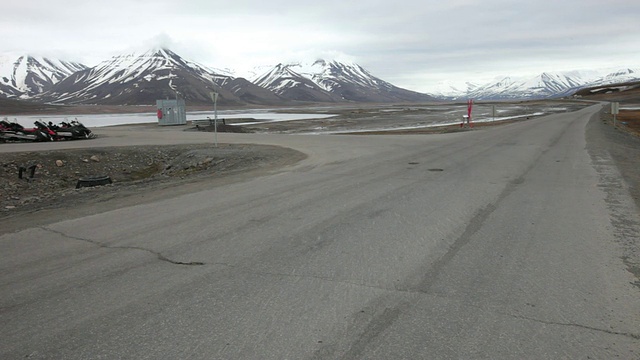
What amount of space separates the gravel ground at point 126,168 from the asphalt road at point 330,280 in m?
2.85

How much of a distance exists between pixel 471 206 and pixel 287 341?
5.19 metres

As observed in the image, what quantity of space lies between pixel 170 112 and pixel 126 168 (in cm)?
2576

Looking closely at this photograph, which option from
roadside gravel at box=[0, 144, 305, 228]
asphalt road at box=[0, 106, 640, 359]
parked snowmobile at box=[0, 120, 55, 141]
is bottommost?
asphalt road at box=[0, 106, 640, 359]

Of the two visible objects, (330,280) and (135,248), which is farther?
(135,248)

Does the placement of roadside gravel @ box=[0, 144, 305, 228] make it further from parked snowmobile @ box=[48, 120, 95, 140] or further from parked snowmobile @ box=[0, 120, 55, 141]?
parked snowmobile @ box=[48, 120, 95, 140]

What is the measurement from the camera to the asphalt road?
11.2 feet

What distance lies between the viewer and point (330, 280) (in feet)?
14.9

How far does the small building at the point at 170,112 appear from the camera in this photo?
40844 mm

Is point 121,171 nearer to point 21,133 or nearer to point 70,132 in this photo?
point 21,133

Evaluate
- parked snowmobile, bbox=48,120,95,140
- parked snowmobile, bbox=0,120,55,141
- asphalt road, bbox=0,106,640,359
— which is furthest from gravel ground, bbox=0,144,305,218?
parked snowmobile, bbox=48,120,95,140

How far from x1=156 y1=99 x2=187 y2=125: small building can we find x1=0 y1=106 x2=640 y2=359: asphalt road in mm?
34807

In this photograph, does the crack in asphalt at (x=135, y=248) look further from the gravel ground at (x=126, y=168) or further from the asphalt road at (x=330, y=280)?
the gravel ground at (x=126, y=168)

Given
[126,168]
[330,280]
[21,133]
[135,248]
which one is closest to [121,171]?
[126,168]

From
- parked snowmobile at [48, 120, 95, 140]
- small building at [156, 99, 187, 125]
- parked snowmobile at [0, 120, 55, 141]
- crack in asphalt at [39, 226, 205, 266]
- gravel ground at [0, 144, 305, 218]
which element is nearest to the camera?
crack in asphalt at [39, 226, 205, 266]
